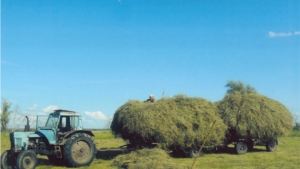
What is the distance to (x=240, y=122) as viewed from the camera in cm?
1523

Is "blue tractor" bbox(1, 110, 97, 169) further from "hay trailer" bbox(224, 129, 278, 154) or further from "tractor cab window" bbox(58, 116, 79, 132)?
"hay trailer" bbox(224, 129, 278, 154)

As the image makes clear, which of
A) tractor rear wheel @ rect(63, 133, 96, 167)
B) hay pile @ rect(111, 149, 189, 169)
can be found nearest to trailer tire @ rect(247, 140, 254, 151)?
hay pile @ rect(111, 149, 189, 169)

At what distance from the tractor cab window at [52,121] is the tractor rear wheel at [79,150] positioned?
3.26ft

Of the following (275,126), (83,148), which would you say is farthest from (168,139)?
(275,126)

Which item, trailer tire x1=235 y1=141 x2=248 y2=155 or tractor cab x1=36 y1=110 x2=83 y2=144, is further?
trailer tire x1=235 y1=141 x2=248 y2=155

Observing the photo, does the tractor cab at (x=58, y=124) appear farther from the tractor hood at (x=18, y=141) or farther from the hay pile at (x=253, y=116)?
the hay pile at (x=253, y=116)

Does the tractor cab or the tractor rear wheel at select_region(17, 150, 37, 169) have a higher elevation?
the tractor cab

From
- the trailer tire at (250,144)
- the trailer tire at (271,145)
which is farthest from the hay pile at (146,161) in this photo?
the trailer tire at (271,145)

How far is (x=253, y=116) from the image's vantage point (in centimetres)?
1528

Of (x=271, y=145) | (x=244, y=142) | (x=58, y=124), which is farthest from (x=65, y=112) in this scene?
(x=271, y=145)

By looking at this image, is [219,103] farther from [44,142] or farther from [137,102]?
[44,142]

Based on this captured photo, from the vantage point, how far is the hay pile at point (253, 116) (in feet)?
50.0

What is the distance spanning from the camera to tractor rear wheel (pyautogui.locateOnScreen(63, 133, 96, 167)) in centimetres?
1149

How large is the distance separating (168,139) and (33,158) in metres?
5.18
